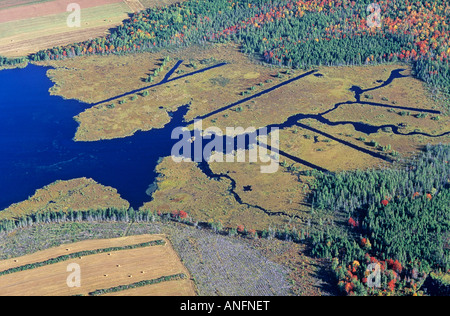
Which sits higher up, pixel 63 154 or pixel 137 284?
pixel 63 154

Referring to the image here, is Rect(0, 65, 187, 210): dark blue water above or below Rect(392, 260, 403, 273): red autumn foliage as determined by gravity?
above

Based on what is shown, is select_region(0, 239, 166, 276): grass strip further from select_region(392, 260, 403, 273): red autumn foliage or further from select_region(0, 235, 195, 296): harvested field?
select_region(392, 260, 403, 273): red autumn foliage

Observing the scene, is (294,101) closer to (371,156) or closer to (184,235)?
(371,156)

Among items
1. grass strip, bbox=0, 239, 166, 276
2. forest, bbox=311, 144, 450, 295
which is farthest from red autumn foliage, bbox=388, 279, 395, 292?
grass strip, bbox=0, 239, 166, 276

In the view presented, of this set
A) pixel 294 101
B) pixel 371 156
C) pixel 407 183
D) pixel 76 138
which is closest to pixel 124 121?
pixel 76 138

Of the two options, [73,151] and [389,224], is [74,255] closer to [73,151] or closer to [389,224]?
[73,151]

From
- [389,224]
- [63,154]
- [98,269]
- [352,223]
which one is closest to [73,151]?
[63,154]

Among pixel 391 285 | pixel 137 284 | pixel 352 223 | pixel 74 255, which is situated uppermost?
pixel 352 223
